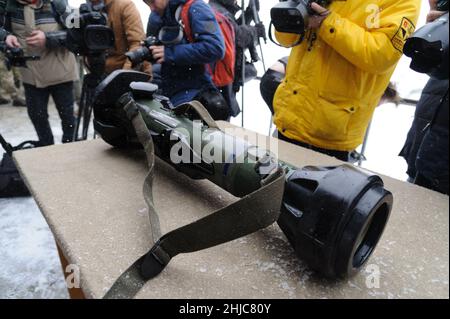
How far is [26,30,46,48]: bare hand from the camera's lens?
1452 millimetres

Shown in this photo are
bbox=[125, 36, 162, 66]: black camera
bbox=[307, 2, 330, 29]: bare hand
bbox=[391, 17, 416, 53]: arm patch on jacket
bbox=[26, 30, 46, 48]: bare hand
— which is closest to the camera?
bbox=[391, 17, 416, 53]: arm patch on jacket

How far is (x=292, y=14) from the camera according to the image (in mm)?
683

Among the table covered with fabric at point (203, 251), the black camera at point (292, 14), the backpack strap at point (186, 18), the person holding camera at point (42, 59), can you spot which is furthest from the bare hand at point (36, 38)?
the black camera at point (292, 14)

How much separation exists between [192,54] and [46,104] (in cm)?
101

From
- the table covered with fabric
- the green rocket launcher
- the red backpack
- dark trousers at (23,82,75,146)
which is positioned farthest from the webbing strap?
dark trousers at (23,82,75,146)

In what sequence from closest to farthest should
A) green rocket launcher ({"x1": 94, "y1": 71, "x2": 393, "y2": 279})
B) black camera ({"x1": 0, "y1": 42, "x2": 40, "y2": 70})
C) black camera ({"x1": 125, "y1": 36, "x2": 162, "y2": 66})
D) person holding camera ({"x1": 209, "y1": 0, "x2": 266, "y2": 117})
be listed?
green rocket launcher ({"x1": 94, "y1": 71, "x2": 393, "y2": 279}) → black camera ({"x1": 125, "y1": 36, "x2": 162, "y2": 66}) → black camera ({"x1": 0, "y1": 42, "x2": 40, "y2": 70}) → person holding camera ({"x1": 209, "y1": 0, "x2": 266, "y2": 117})

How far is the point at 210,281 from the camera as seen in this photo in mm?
439

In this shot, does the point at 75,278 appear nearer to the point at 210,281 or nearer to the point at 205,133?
the point at 210,281

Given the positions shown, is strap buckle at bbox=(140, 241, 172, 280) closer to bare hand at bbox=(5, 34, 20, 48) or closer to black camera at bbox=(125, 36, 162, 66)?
black camera at bbox=(125, 36, 162, 66)

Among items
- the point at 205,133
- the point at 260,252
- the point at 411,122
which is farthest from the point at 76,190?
the point at 411,122

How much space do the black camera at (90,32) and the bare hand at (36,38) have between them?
0.96 feet

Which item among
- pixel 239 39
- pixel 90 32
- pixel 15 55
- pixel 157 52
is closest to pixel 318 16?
pixel 157 52

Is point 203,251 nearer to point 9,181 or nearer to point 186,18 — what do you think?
point 186,18

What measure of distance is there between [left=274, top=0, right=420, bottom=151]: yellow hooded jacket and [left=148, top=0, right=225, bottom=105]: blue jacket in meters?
0.37
